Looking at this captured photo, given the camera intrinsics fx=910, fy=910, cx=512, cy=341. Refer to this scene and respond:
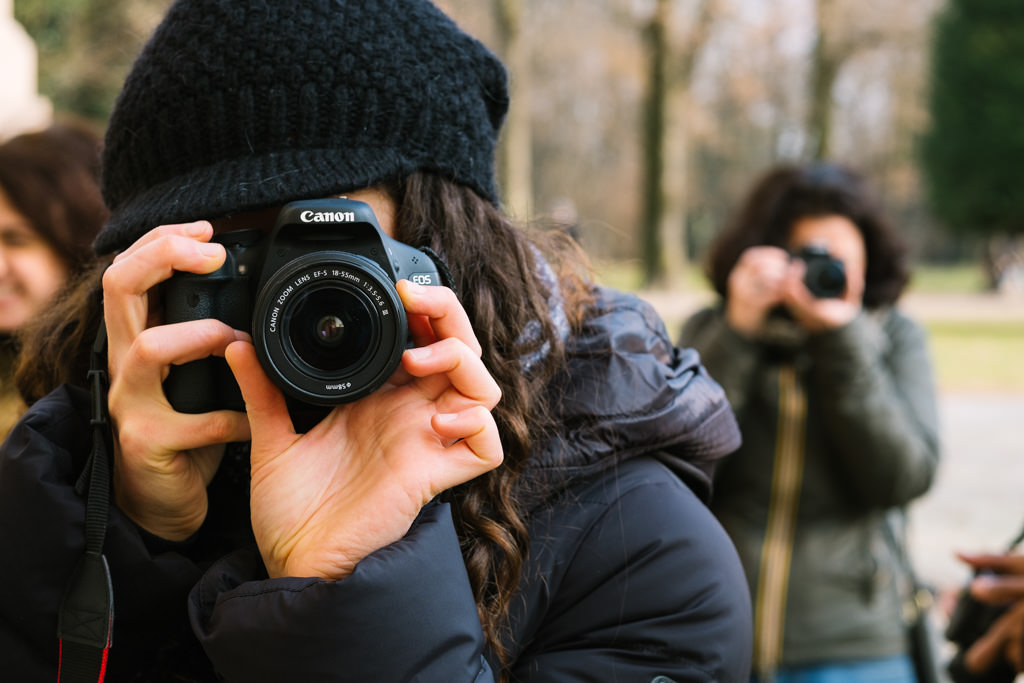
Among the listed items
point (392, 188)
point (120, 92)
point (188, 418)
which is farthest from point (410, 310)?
point (120, 92)

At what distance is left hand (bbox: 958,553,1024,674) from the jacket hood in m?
0.70

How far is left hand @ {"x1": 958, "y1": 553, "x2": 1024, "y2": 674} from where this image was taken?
1.65 m

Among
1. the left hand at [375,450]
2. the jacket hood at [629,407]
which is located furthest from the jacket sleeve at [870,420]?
the left hand at [375,450]

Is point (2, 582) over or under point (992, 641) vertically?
over

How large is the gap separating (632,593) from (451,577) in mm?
260

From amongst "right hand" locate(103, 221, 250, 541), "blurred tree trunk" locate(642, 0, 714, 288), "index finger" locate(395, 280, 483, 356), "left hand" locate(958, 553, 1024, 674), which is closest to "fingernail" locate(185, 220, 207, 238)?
"right hand" locate(103, 221, 250, 541)

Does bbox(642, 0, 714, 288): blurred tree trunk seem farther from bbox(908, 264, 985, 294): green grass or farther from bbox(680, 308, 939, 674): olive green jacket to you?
bbox(680, 308, 939, 674): olive green jacket

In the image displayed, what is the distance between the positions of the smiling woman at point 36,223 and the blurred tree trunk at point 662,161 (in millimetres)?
11831

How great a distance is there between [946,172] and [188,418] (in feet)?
73.0

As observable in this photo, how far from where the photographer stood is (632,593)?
3.87 feet

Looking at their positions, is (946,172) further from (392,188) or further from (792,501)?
(392,188)

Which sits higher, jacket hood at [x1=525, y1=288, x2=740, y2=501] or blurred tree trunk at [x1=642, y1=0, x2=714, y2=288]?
jacket hood at [x1=525, y1=288, x2=740, y2=501]

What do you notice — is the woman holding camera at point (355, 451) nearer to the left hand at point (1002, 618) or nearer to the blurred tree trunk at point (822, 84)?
the left hand at point (1002, 618)

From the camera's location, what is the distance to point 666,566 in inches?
46.6
